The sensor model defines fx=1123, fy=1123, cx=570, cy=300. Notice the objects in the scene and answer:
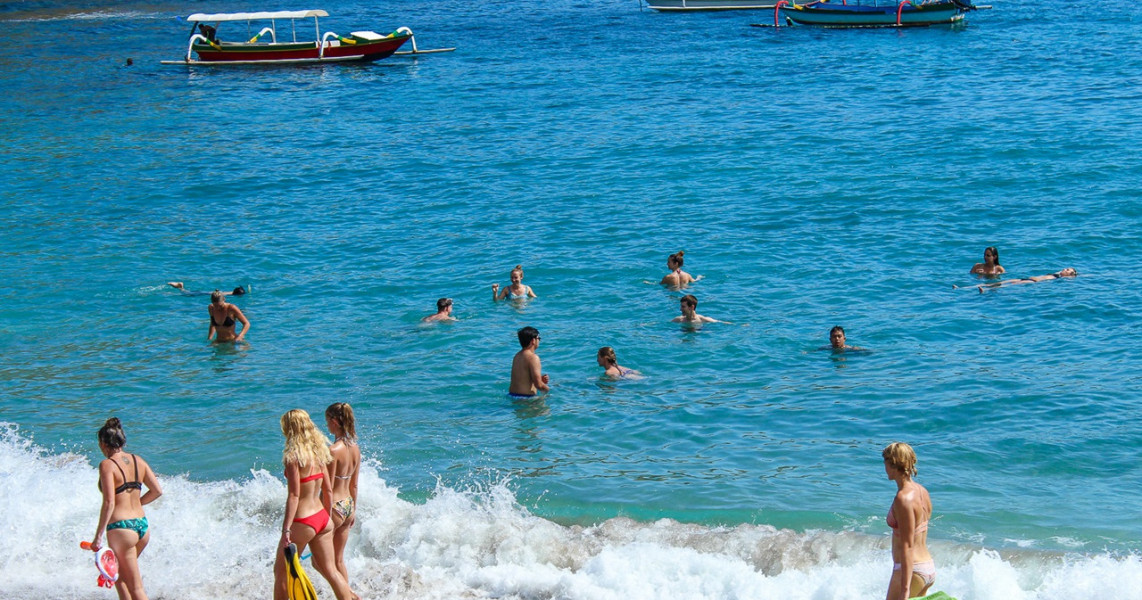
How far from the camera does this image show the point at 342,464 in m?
8.88

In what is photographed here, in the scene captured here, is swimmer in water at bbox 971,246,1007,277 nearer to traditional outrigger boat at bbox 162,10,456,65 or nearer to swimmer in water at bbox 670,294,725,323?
swimmer in water at bbox 670,294,725,323

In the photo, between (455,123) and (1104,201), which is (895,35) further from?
(1104,201)

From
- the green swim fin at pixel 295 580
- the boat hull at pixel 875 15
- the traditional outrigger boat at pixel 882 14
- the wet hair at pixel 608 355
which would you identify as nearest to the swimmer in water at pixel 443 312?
the wet hair at pixel 608 355

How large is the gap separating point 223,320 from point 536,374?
234 inches

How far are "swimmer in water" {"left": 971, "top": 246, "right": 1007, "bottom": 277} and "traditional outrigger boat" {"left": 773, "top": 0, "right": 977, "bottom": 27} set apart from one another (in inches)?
1219

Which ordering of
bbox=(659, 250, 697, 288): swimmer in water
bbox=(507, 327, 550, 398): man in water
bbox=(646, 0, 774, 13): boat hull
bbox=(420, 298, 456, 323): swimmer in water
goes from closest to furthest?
bbox=(507, 327, 550, 398): man in water → bbox=(420, 298, 456, 323): swimmer in water → bbox=(659, 250, 697, 288): swimmer in water → bbox=(646, 0, 774, 13): boat hull

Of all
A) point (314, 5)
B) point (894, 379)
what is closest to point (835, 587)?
point (894, 379)

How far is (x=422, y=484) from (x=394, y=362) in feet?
14.8

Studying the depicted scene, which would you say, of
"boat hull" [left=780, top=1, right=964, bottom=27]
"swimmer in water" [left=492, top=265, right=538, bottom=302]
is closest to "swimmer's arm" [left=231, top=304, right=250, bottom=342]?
"swimmer in water" [left=492, top=265, right=538, bottom=302]

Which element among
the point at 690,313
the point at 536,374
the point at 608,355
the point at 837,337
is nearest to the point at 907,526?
the point at 536,374

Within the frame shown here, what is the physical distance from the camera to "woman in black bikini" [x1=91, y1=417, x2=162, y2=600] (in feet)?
29.3

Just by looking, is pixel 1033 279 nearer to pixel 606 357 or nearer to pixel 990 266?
pixel 990 266

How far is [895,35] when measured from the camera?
47375 millimetres

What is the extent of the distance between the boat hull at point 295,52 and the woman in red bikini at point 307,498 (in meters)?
39.8
